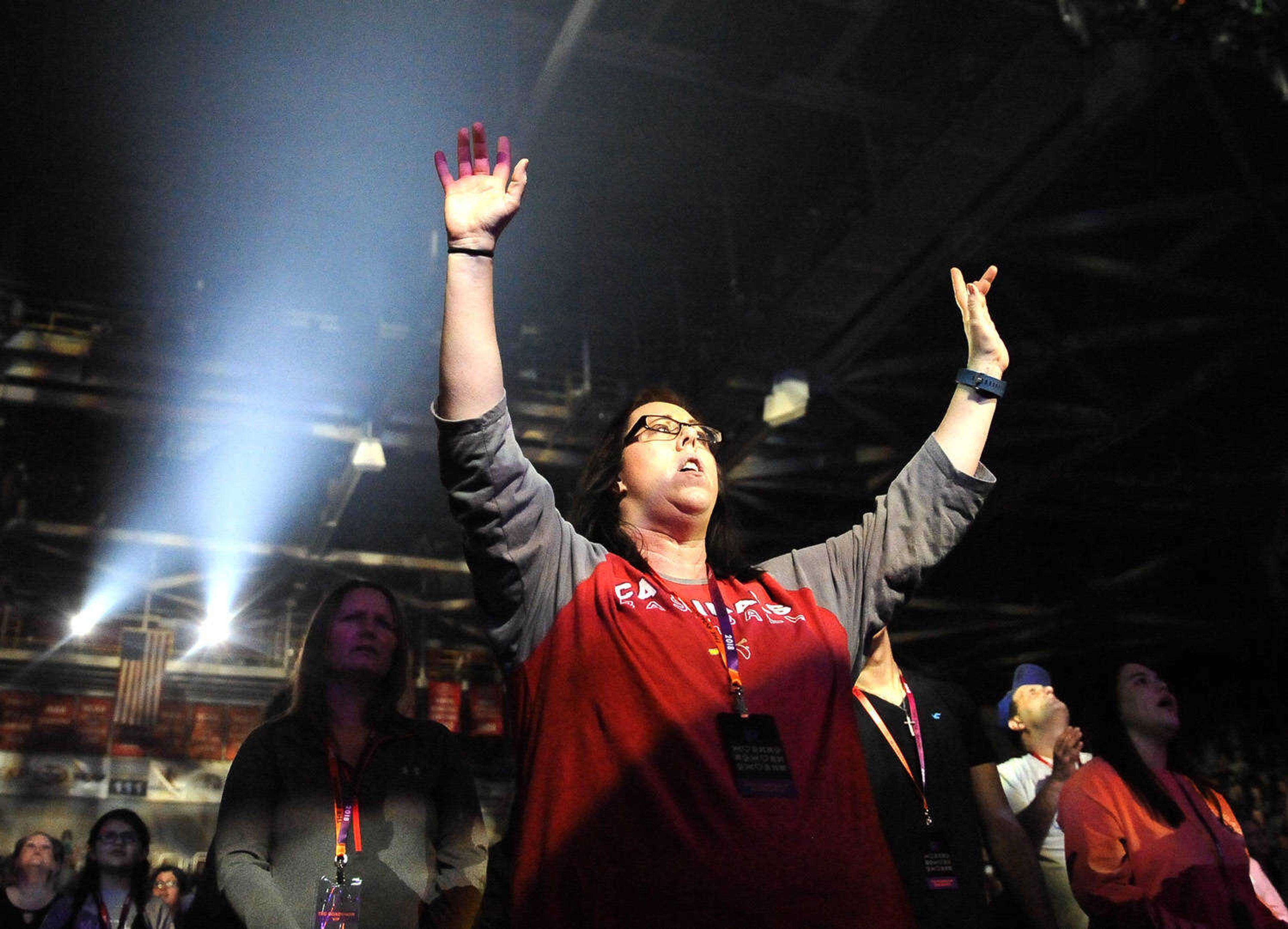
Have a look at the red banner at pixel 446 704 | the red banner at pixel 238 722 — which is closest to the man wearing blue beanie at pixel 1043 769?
the red banner at pixel 446 704

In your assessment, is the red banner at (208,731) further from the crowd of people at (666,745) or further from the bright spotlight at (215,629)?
the crowd of people at (666,745)

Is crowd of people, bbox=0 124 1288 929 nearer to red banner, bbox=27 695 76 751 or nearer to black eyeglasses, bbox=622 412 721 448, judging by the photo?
black eyeglasses, bbox=622 412 721 448

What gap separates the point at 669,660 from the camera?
1.49m

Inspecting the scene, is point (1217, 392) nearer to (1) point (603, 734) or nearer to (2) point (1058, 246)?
(2) point (1058, 246)

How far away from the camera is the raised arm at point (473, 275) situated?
1482 mm

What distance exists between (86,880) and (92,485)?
689 centimetres

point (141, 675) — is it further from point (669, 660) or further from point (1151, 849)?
point (669, 660)

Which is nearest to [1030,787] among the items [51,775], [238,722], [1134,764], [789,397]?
[1134,764]

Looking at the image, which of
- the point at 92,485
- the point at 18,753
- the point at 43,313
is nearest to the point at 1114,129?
the point at 43,313

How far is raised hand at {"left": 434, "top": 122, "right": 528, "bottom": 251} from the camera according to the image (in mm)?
1579

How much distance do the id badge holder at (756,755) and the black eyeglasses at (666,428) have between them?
2.01ft

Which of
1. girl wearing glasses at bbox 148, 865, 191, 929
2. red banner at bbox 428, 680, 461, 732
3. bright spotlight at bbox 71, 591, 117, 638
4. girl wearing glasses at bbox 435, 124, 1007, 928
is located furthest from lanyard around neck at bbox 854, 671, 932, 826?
bright spotlight at bbox 71, 591, 117, 638

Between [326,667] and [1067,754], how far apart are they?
2.16 m

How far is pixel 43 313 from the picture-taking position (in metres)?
7.64
